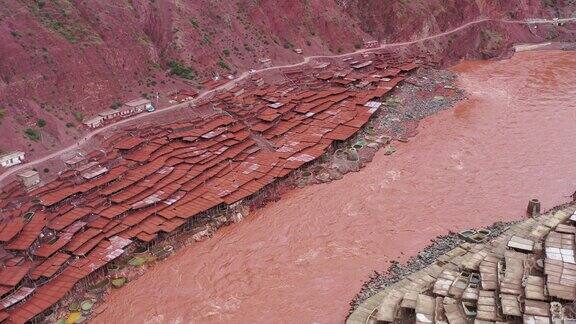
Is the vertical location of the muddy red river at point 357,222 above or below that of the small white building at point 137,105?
below

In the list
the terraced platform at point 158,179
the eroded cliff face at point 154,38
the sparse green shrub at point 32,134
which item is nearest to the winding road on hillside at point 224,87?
the eroded cliff face at point 154,38

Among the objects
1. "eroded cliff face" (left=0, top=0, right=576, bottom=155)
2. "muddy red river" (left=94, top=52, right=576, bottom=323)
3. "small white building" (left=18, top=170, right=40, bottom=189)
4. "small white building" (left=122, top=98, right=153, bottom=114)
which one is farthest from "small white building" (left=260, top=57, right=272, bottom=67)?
"small white building" (left=18, top=170, right=40, bottom=189)

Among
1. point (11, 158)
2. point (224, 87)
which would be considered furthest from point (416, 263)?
point (224, 87)

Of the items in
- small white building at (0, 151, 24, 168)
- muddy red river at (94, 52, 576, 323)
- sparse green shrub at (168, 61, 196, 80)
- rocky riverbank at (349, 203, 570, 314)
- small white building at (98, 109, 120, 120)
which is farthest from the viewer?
sparse green shrub at (168, 61, 196, 80)

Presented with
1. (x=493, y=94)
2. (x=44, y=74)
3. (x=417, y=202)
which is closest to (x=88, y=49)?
(x=44, y=74)

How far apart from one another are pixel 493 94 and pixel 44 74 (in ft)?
143

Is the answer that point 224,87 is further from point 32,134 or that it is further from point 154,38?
point 32,134

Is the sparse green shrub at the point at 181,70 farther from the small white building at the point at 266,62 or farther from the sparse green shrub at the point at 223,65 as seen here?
the small white building at the point at 266,62

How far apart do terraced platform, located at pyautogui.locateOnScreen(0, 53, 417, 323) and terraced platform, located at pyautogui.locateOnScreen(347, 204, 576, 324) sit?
46.7 ft

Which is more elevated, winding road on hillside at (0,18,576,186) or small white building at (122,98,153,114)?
small white building at (122,98,153,114)

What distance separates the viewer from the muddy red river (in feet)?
88.0

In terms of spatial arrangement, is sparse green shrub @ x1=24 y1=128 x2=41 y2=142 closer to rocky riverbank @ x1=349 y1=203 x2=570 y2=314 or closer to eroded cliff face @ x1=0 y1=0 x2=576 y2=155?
eroded cliff face @ x1=0 y1=0 x2=576 y2=155

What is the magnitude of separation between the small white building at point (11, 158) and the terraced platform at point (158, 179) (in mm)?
2256

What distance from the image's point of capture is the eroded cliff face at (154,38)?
131 ft
